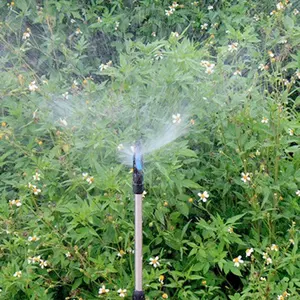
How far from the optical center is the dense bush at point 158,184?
2219mm

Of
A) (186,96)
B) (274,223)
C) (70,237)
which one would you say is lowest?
(70,237)

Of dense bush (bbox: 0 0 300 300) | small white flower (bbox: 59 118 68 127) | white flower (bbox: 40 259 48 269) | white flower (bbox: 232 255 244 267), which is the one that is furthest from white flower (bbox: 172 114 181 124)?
white flower (bbox: 40 259 48 269)

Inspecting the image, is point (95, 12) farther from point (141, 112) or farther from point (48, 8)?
point (141, 112)

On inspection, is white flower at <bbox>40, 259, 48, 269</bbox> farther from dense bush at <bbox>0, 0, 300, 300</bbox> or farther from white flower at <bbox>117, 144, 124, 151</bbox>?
white flower at <bbox>117, 144, 124, 151</bbox>

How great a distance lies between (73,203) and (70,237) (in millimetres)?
118

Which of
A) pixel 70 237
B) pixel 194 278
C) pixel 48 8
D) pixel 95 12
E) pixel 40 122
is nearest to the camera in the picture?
pixel 194 278

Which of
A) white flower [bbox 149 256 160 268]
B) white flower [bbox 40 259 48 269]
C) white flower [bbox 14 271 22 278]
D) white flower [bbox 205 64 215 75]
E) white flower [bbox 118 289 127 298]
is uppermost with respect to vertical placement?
white flower [bbox 205 64 215 75]

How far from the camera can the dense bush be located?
2219mm

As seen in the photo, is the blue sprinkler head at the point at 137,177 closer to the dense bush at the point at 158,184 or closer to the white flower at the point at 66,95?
the dense bush at the point at 158,184

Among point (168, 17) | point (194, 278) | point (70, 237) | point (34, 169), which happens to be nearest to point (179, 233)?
point (194, 278)

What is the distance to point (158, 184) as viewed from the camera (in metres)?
2.31

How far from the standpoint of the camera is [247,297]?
222cm

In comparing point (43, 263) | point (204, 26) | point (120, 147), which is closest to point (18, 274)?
point (43, 263)

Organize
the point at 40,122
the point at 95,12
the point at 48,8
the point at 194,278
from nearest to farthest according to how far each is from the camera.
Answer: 1. the point at 194,278
2. the point at 40,122
3. the point at 48,8
4. the point at 95,12
